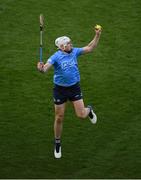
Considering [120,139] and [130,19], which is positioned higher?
[130,19]

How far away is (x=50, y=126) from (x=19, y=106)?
131 cm

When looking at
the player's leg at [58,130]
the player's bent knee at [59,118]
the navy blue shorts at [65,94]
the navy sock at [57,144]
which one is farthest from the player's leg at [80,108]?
the navy sock at [57,144]

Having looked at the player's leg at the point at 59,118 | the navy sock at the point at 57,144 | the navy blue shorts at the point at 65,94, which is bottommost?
the navy sock at the point at 57,144

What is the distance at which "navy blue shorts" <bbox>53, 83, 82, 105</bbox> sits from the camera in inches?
518

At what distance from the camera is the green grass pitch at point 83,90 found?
514 inches

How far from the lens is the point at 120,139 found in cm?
1411

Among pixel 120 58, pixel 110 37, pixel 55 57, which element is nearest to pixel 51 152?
pixel 55 57

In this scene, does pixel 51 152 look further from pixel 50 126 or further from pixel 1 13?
pixel 1 13

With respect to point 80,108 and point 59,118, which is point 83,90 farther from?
point 59,118

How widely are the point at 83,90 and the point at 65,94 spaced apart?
11.0ft

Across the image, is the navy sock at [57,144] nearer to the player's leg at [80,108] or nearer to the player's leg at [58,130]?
the player's leg at [58,130]

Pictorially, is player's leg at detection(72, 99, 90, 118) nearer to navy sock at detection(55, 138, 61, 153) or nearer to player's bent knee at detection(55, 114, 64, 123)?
player's bent knee at detection(55, 114, 64, 123)

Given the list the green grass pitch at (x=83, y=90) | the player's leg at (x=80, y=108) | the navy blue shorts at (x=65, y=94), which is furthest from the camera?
the player's leg at (x=80, y=108)

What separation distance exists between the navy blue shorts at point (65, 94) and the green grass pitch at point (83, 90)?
1.21 metres
